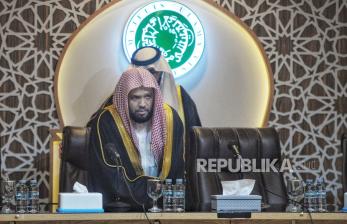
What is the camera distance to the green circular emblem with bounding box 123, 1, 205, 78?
5.51 metres

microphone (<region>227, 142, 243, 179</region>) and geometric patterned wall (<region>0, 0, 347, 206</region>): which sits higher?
geometric patterned wall (<region>0, 0, 347, 206</region>)

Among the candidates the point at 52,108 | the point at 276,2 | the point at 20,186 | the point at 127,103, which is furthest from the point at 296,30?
the point at 20,186

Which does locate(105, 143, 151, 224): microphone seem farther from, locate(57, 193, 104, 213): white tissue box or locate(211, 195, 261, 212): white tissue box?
locate(211, 195, 261, 212): white tissue box

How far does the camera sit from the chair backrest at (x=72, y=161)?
14.6 feet

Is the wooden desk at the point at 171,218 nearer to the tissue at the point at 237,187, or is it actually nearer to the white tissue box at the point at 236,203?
the white tissue box at the point at 236,203

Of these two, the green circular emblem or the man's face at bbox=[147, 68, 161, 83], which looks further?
the green circular emblem

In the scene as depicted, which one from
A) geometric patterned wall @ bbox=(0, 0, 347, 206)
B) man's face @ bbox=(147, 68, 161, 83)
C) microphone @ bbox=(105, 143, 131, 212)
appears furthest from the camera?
geometric patterned wall @ bbox=(0, 0, 347, 206)

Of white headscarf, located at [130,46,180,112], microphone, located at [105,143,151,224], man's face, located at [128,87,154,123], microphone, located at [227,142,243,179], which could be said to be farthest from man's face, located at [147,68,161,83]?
microphone, located at [227,142,243,179]

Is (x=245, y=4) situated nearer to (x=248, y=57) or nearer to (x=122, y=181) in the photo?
(x=248, y=57)

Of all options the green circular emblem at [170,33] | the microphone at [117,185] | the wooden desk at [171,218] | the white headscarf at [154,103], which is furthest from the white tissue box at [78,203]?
the green circular emblem at [170,33]

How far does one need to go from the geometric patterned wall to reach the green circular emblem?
0.33 metres

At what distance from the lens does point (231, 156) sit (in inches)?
168

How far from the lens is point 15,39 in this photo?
5.49 m

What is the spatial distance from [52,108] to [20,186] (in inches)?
70.9
